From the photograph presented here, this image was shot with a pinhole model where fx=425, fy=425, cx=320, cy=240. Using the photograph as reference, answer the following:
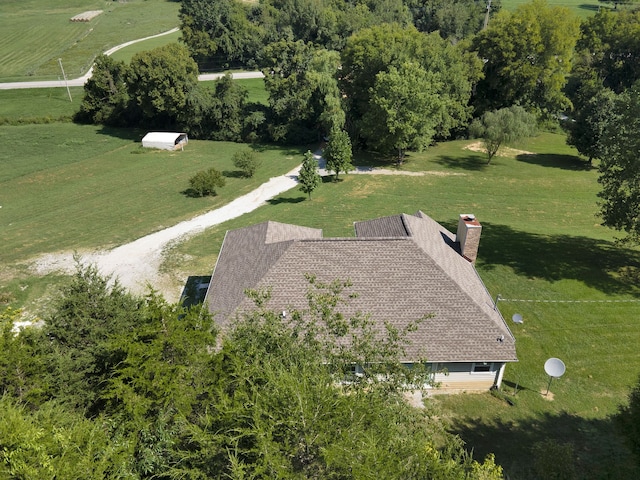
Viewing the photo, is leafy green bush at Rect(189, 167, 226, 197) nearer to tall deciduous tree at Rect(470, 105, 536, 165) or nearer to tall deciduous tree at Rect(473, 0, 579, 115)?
tall deciduous tree at Rect(470, 105, 536, 165)

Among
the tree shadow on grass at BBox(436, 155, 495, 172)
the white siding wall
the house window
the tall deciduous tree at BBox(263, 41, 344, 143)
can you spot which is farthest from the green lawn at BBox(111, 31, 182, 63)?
the house window

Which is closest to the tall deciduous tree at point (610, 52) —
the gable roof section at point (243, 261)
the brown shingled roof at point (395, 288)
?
the brown shingled roof at point (395, 288)

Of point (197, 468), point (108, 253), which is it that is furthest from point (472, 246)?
point (108, 253)

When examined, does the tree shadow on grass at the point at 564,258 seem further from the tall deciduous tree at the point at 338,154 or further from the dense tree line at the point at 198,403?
the dense tree line at the point at 198,403

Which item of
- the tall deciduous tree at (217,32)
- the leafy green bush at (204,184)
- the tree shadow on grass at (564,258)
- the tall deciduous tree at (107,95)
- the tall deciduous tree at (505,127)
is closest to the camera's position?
the tree shadow on grass at (564,258)

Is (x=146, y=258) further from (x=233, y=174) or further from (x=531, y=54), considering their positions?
(x=531, y=54)

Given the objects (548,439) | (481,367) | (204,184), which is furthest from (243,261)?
(204,184)

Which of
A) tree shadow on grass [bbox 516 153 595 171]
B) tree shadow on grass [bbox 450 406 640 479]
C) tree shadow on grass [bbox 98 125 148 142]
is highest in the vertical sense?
tree shadow on grass [bbox 98 125 148 142]
